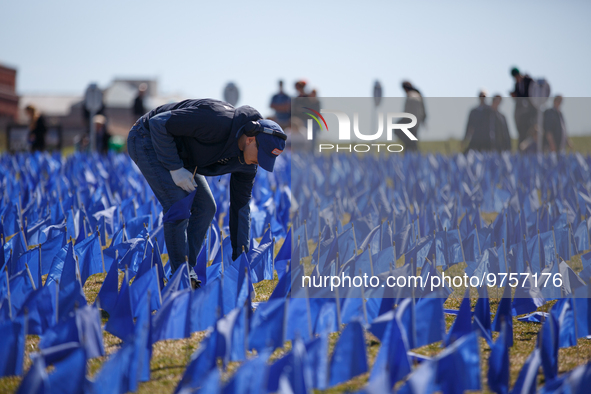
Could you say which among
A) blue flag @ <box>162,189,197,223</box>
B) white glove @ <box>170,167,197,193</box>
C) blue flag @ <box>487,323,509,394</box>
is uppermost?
white glove @ <box>170,167,197,193</box>

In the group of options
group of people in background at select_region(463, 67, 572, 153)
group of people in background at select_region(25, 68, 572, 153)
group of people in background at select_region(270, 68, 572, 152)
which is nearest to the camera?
group of people in background at select_region(25, 68, 572, 153)

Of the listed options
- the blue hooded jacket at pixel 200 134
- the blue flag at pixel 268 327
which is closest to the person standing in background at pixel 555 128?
the blue hooded jacket at pixel 200 134

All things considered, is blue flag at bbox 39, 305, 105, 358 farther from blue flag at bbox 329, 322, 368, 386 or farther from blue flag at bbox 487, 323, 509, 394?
blue flag at bbox 487, 323, 509, 394

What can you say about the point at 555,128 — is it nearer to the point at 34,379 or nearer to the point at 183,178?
the point at 183,178

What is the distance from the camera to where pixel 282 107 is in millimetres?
13273

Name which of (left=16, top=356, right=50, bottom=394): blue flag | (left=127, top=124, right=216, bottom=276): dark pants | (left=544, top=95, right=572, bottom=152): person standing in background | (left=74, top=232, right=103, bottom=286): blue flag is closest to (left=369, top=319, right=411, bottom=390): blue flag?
(left=16, top=356, right=50, bottom=394): blue flag

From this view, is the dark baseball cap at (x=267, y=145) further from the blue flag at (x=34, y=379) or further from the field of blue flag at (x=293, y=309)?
the blue flag at (x=34, y=379)

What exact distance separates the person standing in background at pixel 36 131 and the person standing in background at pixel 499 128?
29.6ft

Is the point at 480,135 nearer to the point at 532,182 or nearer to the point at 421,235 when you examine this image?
the point at 532,182

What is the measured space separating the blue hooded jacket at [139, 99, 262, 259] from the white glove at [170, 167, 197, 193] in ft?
0.10

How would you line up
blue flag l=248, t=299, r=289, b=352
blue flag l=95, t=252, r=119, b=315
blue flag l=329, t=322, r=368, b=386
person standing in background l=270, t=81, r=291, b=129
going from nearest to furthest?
blue flag l=329, t=322, r=368, b=386, blue flag l=248, t=299, r=289, b=352, blue flag l=95, t=252, r=119, b=315, person standing in background l=270, t=81, r=291, b=129

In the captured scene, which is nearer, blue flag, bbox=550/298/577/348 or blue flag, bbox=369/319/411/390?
blue flag, bbox=369/319/411/390

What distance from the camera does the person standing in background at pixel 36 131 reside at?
42.3 feet

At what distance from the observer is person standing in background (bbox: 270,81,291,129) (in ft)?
43.4
